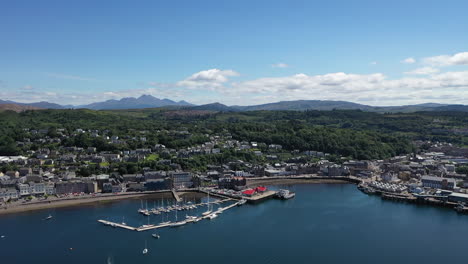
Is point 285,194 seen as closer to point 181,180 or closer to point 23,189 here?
point 181,180

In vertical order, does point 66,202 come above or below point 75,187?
below

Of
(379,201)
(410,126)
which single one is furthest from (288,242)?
(410,126)

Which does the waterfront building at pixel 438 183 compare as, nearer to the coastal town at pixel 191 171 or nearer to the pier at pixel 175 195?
the coastal town at pixel 191 171

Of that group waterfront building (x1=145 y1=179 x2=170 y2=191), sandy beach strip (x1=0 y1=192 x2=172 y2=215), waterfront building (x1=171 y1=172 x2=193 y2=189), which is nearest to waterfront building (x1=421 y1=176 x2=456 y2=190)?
waterfront building (x1=171 y1=172 x2=193 y2=189)

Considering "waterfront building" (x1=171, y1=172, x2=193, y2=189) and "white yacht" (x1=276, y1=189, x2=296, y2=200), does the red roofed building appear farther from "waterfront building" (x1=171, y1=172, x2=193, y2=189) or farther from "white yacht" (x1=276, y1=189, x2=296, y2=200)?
"waterfront building" (x1=171, y1=172, x2=193, y2=189)

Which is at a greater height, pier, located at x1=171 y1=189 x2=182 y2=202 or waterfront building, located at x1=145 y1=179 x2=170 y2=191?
waterfront building, located at x1=145 y1=179 x2=170 y2=191

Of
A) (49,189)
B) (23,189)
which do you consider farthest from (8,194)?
(49,189)

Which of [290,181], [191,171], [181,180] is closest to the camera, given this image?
[181,180]
